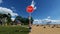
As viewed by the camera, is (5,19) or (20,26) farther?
(5,19)

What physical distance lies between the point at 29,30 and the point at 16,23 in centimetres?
330

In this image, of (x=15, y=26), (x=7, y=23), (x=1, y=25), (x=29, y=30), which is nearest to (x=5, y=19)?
(x=7, y=23)

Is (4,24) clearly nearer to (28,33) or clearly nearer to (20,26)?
(20,26)

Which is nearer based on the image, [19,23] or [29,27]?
[29,27]

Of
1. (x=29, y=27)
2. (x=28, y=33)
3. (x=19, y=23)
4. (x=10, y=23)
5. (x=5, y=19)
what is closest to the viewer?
(x=28, y=33)

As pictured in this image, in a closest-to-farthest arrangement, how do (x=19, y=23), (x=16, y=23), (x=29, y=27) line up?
(x=29, y=27) < (x=19, y=23) < (x=16, y=23)

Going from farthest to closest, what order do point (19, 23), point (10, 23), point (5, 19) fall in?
point (5, 19)
point (10, 23)
point (19, 23)

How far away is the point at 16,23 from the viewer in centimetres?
1575

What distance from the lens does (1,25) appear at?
53.9 feet

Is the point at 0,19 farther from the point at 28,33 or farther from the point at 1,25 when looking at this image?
the point at 28,33

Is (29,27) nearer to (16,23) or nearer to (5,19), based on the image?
(16,23)

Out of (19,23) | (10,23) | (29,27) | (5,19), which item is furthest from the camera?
(5,19)

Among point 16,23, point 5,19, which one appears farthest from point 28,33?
point 5,19

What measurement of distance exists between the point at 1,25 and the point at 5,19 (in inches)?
99.8
